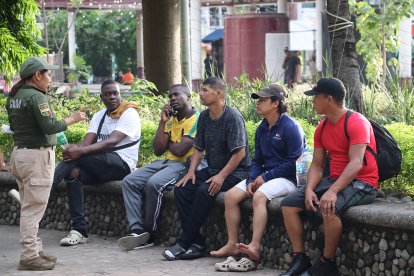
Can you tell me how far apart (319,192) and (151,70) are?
7328 mm

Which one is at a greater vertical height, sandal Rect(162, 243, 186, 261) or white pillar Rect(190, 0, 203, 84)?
white pillar Rect(190, 0, 203, 84)

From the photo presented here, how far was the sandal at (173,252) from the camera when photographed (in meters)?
8.53

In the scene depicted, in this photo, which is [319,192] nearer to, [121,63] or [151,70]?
[151,70]

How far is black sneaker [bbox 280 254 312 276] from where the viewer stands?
7.50m

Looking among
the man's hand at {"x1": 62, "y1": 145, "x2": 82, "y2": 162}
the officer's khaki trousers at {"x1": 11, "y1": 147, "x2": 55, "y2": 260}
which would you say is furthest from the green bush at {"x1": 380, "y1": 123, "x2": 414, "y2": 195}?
the man's hand at {"x1": 62, "y1": 145, "x2": 82, "y2": 162}

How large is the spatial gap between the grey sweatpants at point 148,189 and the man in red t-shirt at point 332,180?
1832mm

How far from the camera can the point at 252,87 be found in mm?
12719

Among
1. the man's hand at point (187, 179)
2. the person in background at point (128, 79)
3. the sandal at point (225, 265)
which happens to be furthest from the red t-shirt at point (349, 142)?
the person in background at point (128, 79)

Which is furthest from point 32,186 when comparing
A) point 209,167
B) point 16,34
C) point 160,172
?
point 16,34

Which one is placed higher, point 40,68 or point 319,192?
point 40,68

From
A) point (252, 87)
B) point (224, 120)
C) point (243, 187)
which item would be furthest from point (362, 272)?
point (252, 87)

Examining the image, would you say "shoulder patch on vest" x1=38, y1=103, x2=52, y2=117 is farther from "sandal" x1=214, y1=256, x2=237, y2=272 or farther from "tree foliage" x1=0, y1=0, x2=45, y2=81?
"tree foliage" x1=0, y1=0, x2=45, y2=81

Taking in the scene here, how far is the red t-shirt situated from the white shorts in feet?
1.95

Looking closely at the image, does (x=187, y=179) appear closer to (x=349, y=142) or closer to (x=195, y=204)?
(x=195, y=204)
